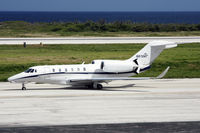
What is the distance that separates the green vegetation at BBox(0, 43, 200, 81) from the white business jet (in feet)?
22.4

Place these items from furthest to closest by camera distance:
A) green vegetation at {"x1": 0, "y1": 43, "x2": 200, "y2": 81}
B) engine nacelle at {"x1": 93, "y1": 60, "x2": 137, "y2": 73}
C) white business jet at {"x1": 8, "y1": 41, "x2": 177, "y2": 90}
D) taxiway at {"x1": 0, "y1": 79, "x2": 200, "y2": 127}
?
green vegetation at {"x1": 0, "y1": 43, "x2": 200, "y2": 81}
engine nacelle at {"x1": 93, "y1": 60, "x2": 137, "y2": 73}
white business jet at {"x1": 8, "y1": 41, "x2": 177, "y2": 90}
taxiway at {"x1": 0, "y1": 79, "x2": 200, "y2": 127}

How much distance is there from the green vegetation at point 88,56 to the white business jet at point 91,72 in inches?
269

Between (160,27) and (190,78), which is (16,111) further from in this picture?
(160,27)

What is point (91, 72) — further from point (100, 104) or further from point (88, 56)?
point (88, 56)

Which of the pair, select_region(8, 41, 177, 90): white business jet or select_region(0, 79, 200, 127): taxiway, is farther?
select_region(8, 41, 177, 90): white business jet

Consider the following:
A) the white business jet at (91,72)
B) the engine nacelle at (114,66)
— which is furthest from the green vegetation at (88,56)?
the engine nacelle at (114,66)

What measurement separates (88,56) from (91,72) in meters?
18.4

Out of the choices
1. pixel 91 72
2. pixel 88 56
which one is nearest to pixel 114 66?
pixel 91 72

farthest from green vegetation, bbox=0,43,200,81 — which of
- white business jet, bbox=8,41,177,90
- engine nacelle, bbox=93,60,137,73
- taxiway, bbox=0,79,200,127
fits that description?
engine nacelle, bbox=93,60,137,73

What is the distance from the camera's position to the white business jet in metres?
33.5

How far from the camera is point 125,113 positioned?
25047mm

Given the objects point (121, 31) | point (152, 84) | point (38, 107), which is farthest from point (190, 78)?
point (121, 31)

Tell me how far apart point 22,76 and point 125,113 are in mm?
11035

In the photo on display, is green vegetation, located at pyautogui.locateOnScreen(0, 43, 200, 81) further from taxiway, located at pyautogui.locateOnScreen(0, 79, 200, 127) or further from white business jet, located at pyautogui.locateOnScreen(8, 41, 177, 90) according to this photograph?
taxiway, located at pyautogui.locateOnScreen(0, 79, 200, 127)
